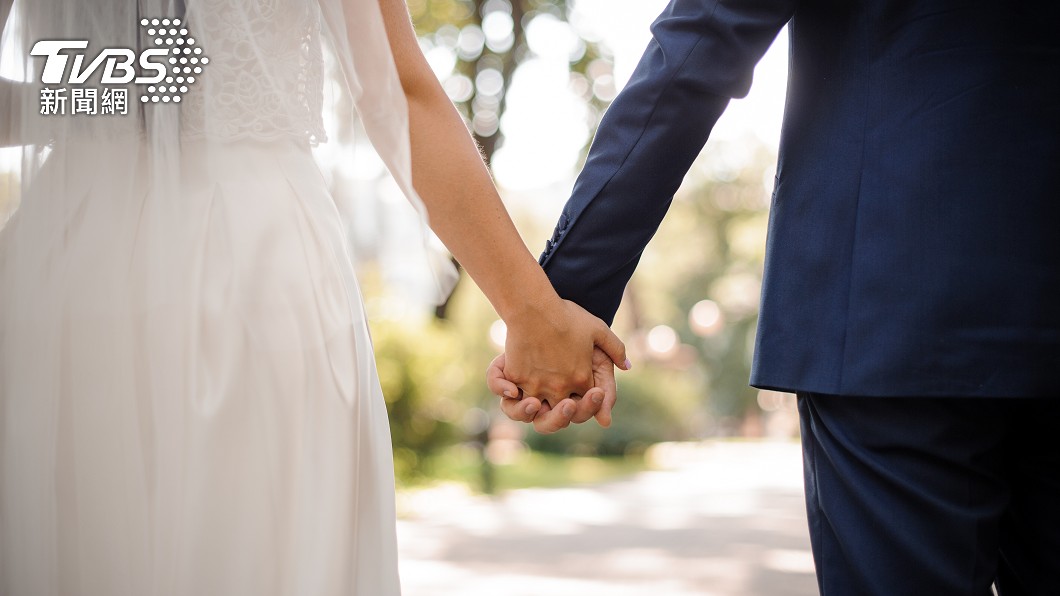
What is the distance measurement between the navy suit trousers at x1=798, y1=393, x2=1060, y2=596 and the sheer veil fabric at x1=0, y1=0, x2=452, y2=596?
29.4 inches

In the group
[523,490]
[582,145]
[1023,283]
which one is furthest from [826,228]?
[582,145]

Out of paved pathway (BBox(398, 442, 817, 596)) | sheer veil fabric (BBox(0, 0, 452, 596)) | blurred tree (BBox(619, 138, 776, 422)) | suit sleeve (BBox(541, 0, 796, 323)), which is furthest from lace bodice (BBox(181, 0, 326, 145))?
blurred tree (BBox(619, 138, 776, 422))

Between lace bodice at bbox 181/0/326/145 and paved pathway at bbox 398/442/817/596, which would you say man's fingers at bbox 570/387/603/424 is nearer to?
lace bodice at bbox 181/0/326/145

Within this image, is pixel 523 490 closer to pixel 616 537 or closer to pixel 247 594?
pixel 616 537

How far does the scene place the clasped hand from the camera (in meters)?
2.07

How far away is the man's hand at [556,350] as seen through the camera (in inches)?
80.8

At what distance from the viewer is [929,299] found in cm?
147

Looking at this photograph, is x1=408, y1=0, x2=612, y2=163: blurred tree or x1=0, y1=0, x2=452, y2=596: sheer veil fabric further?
x1=408, y1=0, x2=612, y2=163: blurred tree

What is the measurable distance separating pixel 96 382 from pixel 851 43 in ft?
4.30

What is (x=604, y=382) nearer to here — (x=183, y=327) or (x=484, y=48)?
(x=183, y=327)

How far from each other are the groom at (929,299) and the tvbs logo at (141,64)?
1.04 m

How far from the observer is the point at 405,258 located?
1729mm

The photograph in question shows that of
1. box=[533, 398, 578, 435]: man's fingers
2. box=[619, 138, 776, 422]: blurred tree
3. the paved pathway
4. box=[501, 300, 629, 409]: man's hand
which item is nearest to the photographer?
box=[501, 300, 629, 409]: man's hand

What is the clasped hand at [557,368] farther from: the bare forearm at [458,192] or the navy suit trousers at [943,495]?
the navy suit trousers at [943,495]
